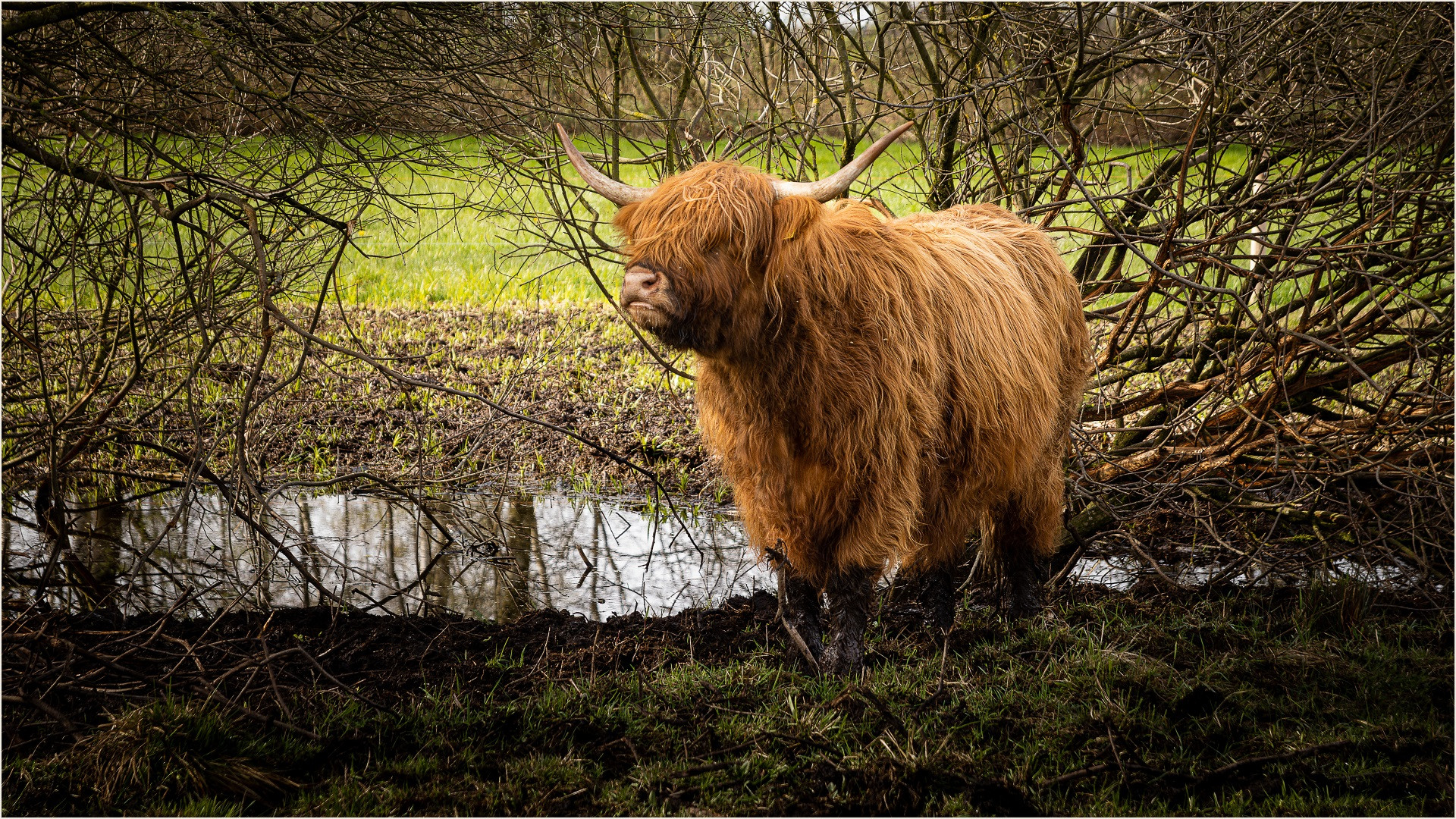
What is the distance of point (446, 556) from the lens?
5.49 m

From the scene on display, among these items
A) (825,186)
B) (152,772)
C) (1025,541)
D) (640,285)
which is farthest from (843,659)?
(152,772)

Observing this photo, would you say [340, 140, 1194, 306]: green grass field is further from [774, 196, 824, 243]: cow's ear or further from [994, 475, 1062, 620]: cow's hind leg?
[774, 196, 824, 243]: cow's ear

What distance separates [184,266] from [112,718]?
173cm

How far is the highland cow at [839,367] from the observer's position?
11.3 feet

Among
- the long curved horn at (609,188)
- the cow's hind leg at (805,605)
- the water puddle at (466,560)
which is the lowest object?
the cow's hind leg at (805,605)

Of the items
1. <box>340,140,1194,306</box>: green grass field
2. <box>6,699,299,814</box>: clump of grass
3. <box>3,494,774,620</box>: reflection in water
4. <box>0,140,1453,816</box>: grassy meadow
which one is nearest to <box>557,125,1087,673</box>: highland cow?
<box>0,140,1453,816</box>: grassy meadow

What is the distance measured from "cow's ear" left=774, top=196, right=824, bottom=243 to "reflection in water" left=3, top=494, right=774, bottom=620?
171 cm

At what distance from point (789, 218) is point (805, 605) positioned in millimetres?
1532

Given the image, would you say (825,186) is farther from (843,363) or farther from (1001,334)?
(1001,334)

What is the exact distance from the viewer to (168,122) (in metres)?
3.69

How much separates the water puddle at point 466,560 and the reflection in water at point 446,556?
0.04 feet

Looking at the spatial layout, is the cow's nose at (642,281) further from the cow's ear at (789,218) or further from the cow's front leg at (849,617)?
the cow's front leg at (849,617)

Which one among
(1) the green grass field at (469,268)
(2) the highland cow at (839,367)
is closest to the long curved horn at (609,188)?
(2) the highland cow at (839,367)

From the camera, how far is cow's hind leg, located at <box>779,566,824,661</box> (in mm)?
4055
